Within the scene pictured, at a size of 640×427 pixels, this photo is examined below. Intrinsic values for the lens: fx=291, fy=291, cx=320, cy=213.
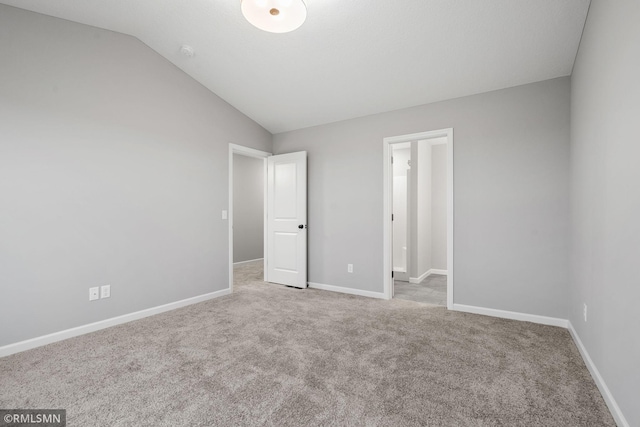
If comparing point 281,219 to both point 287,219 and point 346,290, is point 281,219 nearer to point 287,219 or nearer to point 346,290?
point 287,219

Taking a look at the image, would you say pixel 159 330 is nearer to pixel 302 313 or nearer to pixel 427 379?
pixel 302 313

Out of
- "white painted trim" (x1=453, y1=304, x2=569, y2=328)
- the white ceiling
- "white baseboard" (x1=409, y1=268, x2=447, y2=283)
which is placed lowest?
"white baseboard" (x1=409, y1=268, x2=447, y2=283)

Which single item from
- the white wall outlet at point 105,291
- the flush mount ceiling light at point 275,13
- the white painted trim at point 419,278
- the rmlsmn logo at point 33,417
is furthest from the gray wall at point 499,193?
the rmlsmn logo at point 33,417

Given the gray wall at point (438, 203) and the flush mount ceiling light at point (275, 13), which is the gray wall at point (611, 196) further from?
the gray wall at point (438, 203)

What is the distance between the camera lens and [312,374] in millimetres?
2027

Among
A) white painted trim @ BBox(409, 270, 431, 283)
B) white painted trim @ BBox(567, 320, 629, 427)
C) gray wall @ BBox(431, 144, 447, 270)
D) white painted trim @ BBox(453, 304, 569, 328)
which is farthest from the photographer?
gray wall @ BBox(431, 144, 447, 270)

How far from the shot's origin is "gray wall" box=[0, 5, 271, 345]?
7.97 ft

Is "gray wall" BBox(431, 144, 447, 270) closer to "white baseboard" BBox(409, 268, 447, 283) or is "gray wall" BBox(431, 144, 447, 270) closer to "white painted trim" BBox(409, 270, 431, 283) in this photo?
"white baseboard" BBox(409, 268, 447, 283)

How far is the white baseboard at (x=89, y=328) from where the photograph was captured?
240 cm

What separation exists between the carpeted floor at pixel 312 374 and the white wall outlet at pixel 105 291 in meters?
0.35

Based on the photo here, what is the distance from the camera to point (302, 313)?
10.9 ft

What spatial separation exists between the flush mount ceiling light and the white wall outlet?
2.84 m

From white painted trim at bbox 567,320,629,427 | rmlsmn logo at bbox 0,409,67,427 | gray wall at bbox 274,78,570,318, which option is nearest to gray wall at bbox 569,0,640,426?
white painted trim at bbox 567,320,629,427

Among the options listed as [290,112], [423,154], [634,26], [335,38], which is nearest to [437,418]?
[634,26]
